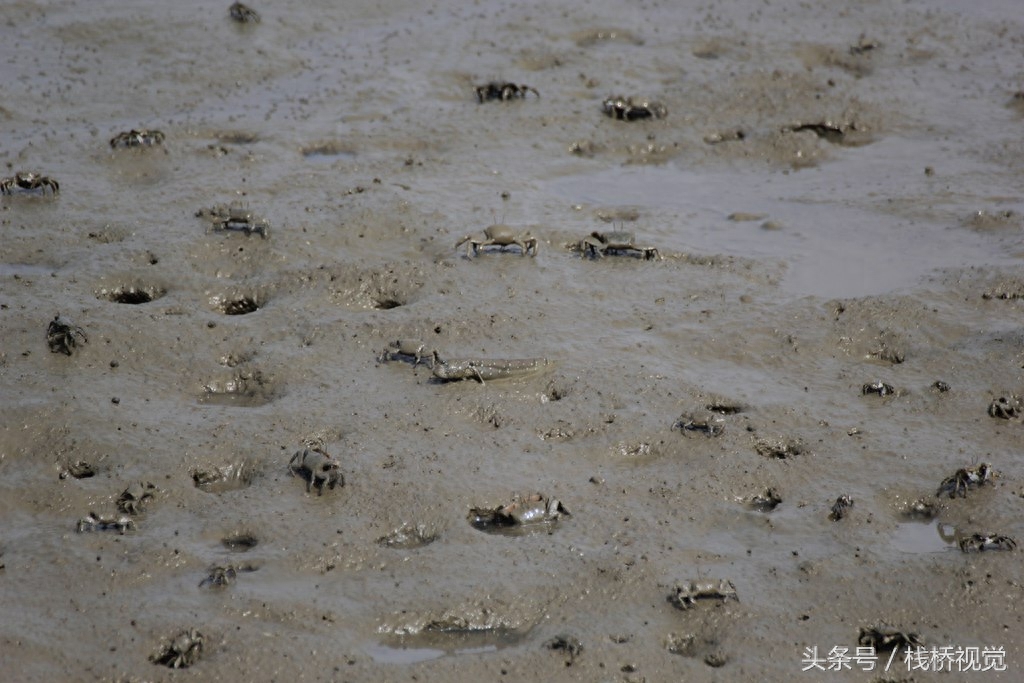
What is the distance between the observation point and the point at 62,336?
24.1ft

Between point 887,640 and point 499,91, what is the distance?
649cm

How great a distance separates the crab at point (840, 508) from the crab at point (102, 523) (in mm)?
3442

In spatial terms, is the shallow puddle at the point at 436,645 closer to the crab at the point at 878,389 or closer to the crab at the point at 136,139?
the crab at the point at 878,389

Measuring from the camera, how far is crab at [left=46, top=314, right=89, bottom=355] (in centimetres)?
734

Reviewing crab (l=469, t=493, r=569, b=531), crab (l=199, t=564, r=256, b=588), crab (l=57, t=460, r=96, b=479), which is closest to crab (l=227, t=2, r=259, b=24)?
crab (l=57, t=460, r=96, b=479)

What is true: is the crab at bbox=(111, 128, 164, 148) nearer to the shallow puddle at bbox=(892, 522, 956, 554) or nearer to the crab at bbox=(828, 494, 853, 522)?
the crab at bbox=(828, 494, 853, 522)

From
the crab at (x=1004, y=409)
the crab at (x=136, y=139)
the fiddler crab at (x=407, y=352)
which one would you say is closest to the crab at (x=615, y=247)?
the fiddler crab at (x=407, y=352)

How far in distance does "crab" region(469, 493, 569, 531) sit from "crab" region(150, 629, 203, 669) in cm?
149

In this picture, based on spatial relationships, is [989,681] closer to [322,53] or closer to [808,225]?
[808,225]

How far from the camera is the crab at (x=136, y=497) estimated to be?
245 inches

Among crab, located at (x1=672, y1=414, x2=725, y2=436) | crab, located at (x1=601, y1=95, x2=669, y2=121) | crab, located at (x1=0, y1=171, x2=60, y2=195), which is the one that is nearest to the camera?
crab, located at (x1=672, y1=414, x2=725, y2=436)

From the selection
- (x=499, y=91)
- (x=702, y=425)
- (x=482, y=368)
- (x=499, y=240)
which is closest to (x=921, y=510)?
(x=702, y=425)

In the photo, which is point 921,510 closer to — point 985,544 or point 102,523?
point 985,544

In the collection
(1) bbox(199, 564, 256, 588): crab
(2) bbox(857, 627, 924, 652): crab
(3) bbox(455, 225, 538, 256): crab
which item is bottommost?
(1) bbox(199, 564, 256, 588): crab
